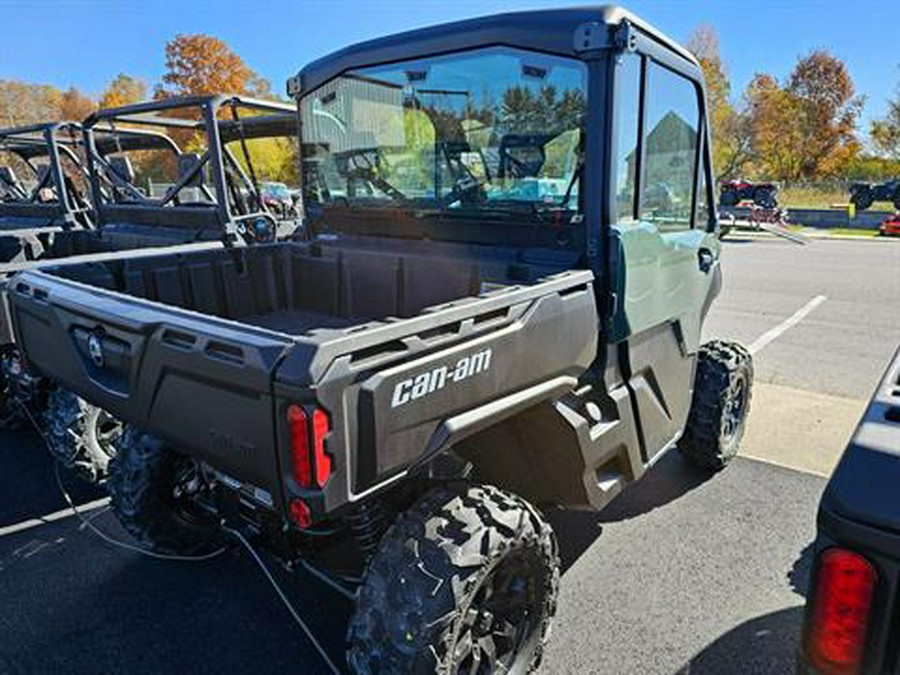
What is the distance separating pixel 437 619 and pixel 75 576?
2221mm

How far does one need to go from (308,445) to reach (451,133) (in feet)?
6.51

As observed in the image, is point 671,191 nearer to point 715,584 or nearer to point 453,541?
point 715,584

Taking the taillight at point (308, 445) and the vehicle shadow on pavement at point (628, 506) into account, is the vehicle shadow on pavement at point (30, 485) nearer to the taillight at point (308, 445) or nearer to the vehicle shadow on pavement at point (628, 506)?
the vehicle shadow on pavement at point (628, 506)

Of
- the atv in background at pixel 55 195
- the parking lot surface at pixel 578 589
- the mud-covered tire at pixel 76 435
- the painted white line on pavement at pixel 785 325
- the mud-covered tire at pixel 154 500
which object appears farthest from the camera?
the atv in background at pixel 55 195

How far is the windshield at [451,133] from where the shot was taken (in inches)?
104

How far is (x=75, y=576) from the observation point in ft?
10.1

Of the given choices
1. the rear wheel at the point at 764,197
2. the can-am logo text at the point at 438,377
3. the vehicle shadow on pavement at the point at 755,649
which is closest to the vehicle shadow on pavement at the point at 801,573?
the vehicle shadow on pavement at the point at 755,649

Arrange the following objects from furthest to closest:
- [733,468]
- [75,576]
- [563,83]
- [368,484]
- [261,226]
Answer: [261,226]
[733,468]
[75,576]
[563,83]
[368,484]

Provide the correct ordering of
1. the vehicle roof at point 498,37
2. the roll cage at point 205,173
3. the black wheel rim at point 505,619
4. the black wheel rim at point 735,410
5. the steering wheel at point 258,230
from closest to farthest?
the black wheel rim at point 505,619 < the vehicle roof at point 498,37 < the black wheel rim at point 735,410 < the steering wheel at point 258,230 < the roll cage at point 205,173

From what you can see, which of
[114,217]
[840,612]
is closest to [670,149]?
[840,612]

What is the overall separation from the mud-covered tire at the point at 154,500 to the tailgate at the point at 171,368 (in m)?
0.55

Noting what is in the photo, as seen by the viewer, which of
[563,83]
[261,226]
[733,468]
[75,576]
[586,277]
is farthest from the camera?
[261,226]

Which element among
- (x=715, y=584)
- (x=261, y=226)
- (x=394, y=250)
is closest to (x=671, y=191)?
(x=394, y=250)

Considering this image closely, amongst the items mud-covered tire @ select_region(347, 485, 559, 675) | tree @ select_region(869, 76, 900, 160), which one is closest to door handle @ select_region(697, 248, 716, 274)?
mud-covered tire @ select_region(347, 485, 559, 675)
